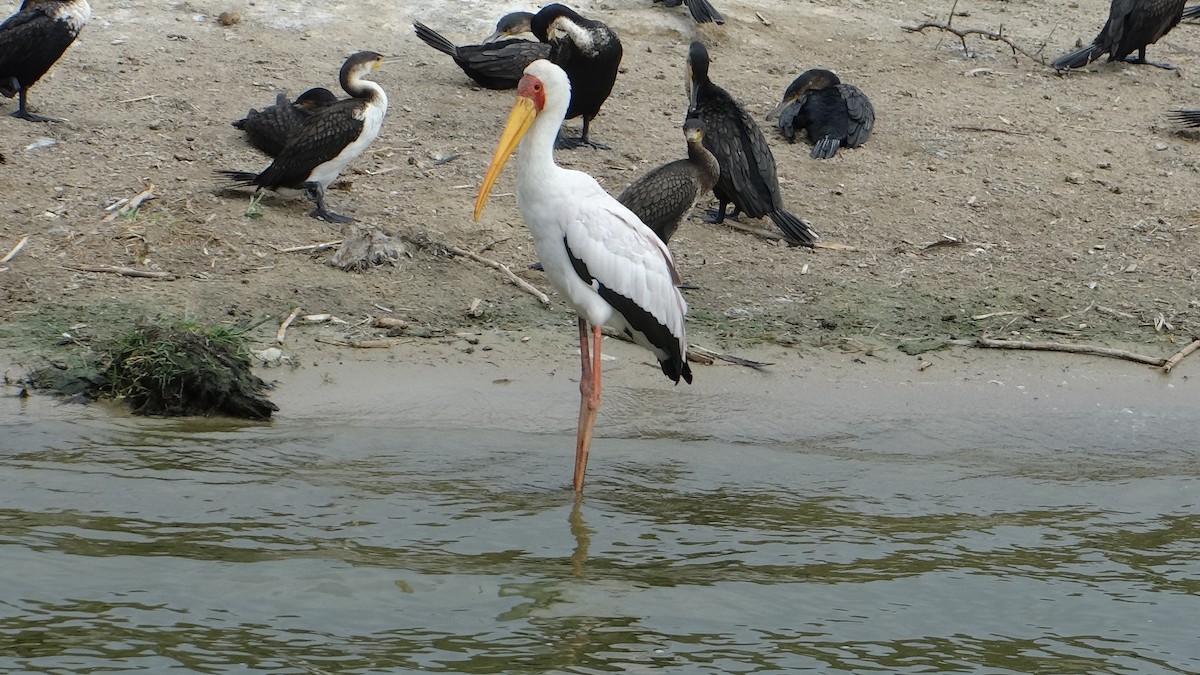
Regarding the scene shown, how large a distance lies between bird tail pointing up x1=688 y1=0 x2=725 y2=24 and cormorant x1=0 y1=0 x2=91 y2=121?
458 centimetres

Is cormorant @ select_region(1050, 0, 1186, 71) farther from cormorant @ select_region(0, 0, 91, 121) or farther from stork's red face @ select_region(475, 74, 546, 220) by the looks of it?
cormorant @ select_region(0, 0, 91, 121)

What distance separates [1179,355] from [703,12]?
216 inches

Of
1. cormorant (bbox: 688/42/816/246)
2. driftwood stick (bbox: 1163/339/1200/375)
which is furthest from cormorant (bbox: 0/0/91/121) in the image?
driftwood stick (bbox: 1163/339/1200/375)

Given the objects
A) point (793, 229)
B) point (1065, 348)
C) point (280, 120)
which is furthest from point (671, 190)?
point (280, 120)

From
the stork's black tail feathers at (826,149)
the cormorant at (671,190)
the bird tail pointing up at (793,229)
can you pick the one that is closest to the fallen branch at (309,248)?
the cormorant at (671,190)

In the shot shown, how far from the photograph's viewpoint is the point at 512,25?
400 inches

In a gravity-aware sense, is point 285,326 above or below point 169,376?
above

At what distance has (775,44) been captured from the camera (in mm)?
11047

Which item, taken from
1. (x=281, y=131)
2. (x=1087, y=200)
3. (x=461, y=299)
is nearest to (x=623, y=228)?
(x=461, y=299)

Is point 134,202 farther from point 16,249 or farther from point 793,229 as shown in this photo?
point 793,229

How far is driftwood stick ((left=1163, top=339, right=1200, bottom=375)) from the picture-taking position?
21.0 ft

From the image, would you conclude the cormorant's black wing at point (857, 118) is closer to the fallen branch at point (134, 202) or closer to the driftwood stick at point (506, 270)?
the driftwood stick at point (506, 270)

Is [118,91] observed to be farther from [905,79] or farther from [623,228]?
[905,79]

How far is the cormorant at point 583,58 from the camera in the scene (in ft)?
28.8
